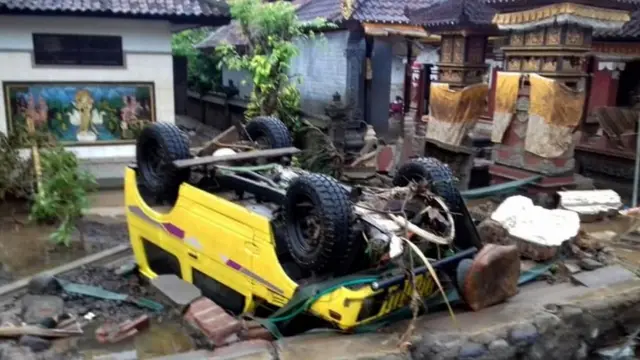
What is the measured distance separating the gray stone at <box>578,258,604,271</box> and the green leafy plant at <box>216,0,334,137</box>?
7227 millimetres

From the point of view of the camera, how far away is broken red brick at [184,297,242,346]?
15.0 ft

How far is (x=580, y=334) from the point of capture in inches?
216

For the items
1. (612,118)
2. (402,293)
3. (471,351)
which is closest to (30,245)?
(402,293)

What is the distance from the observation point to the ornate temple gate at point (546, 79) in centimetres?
865

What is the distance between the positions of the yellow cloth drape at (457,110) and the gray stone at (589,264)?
5.25 m

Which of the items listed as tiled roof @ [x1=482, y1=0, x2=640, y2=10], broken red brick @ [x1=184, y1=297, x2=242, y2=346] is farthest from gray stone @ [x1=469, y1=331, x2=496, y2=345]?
tiled roof @ [x1=482, y1=0, x2=640, y2=10]

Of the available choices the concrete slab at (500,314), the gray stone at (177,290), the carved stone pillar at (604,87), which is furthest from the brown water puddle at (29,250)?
the carved stone pillar at (604,87)

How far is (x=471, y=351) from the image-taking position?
187 inches

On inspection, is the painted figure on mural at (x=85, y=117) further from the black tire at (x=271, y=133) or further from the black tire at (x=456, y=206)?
the black tire at (x=456, y=206)

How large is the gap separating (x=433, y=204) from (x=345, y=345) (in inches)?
59.1

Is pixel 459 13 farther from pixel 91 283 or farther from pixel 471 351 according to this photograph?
pixel 91 283

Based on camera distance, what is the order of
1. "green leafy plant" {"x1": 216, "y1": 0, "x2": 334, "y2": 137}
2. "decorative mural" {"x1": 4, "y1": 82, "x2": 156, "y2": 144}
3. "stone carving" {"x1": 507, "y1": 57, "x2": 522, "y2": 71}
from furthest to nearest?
"green leafy plant" {"x1": 216, "y1": 0, "x2": 334, "y2": 137}, "decorative mural" {"x1": 4, "y1": 82, "x2": 156, "y2": 144}, "stone carving" {"x1": 507, "y1": 57, "x2": 522, "y2": 71}

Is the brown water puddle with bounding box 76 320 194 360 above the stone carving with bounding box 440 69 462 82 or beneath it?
beneath

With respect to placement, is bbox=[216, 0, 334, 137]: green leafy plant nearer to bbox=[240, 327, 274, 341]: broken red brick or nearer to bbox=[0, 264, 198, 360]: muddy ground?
bbox=[0, 264, 198, 360]: muddy ground
